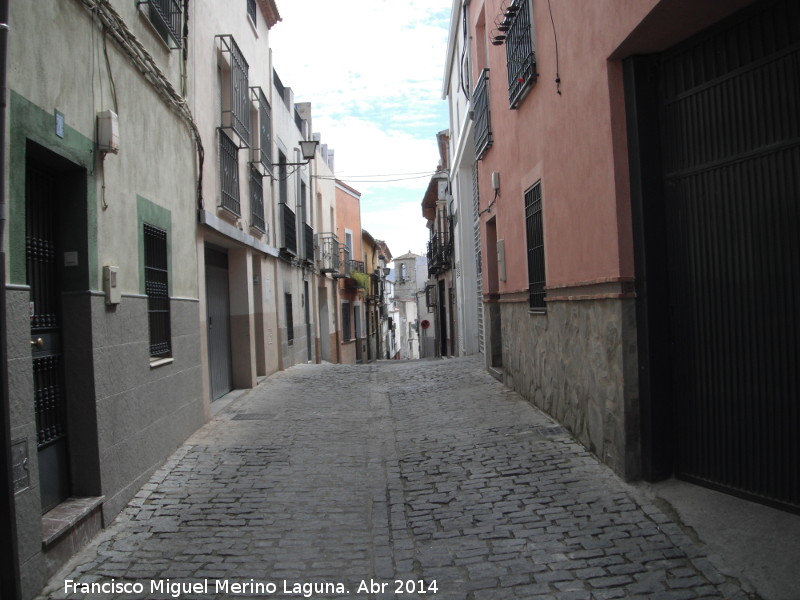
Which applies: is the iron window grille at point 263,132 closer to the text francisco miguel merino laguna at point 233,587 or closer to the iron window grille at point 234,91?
the iron window grille at point 234,91

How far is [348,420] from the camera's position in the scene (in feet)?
27.5

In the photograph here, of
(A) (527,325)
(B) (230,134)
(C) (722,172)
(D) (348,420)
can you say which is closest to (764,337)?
(C) (722,172)

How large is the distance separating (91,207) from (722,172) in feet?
13.8

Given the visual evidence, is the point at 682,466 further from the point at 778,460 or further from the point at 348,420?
the point at 348,420

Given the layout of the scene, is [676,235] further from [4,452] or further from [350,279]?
[350,279]

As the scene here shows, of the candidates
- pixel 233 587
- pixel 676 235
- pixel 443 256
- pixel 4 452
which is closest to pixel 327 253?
pixel 443 256

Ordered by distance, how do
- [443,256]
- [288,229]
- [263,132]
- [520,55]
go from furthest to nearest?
[443,256] < [288,229] < [263,132] < [520,55]

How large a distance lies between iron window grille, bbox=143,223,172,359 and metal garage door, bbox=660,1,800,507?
4.38 metres

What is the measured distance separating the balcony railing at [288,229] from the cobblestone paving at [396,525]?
7298mm

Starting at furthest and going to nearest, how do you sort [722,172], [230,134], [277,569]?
→ [230,134]
[722,172]
[277,569]

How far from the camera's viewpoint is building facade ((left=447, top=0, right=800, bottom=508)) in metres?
4.02

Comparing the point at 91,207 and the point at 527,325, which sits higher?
the point at 91,207

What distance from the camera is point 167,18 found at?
6.73 metres

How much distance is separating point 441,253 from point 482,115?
12435 millimetres
